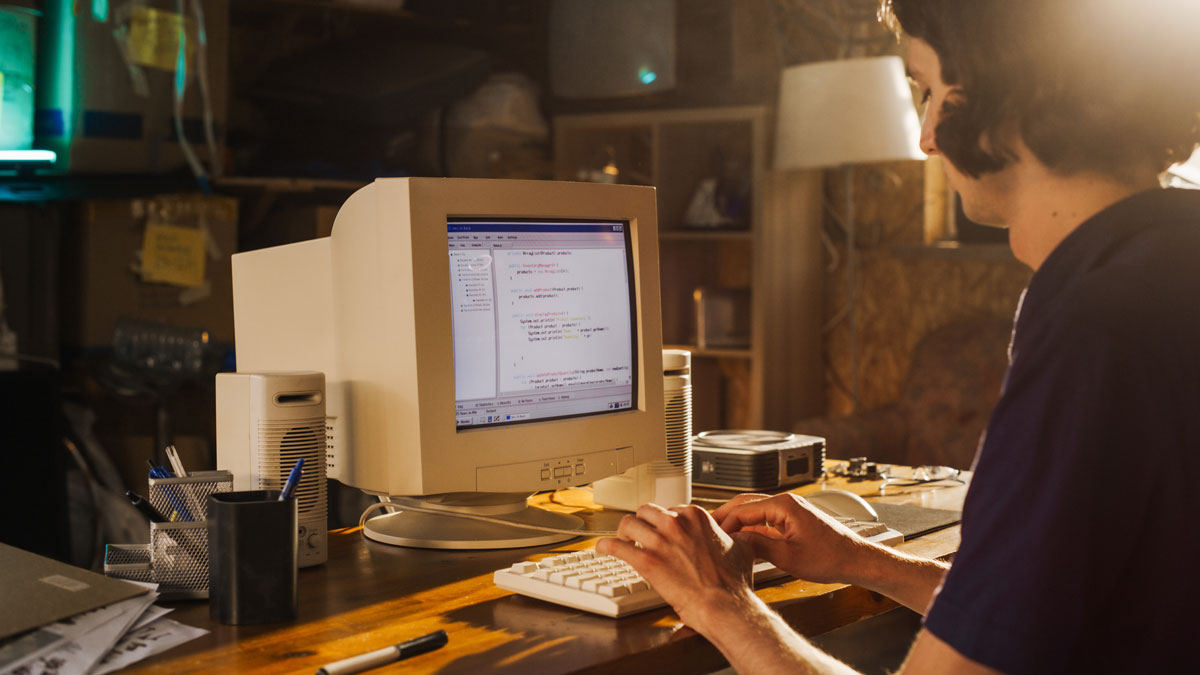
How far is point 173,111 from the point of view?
2.75 metres

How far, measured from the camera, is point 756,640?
991 mm

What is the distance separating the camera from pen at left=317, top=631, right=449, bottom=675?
93 centimetres

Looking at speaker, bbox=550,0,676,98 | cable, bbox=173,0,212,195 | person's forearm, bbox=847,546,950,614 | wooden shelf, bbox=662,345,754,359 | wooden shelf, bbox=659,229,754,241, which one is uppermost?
speaker, bbox=550,0,676,98

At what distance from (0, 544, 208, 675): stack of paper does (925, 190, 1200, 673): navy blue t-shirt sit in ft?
2.20

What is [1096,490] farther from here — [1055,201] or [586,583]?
[586,583]

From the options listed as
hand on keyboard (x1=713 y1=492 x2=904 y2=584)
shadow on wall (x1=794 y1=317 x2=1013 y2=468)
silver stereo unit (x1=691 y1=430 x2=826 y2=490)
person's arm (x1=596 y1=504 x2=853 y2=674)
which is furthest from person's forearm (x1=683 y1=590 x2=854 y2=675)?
shadow on wall (x1=794 y1=317 x2=1013 y2=468)

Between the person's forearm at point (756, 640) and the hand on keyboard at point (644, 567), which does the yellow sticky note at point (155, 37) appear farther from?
the person's forearm at point (756, 640)

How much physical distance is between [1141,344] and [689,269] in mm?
3357

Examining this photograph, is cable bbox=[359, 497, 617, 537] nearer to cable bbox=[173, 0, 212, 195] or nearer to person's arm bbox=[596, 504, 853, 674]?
person's arm bbox=[596, 504, 853, 674]

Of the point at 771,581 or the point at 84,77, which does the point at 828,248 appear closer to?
the point at 84,77

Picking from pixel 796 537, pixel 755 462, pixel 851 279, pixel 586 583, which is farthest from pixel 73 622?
pixel 851 279

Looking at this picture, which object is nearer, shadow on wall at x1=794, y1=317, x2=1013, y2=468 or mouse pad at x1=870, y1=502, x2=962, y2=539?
mouse pad at x1=870, y1=502, x2=962, y2=539

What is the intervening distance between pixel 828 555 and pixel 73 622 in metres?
0.74

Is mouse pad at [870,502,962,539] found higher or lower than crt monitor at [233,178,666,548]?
lower
